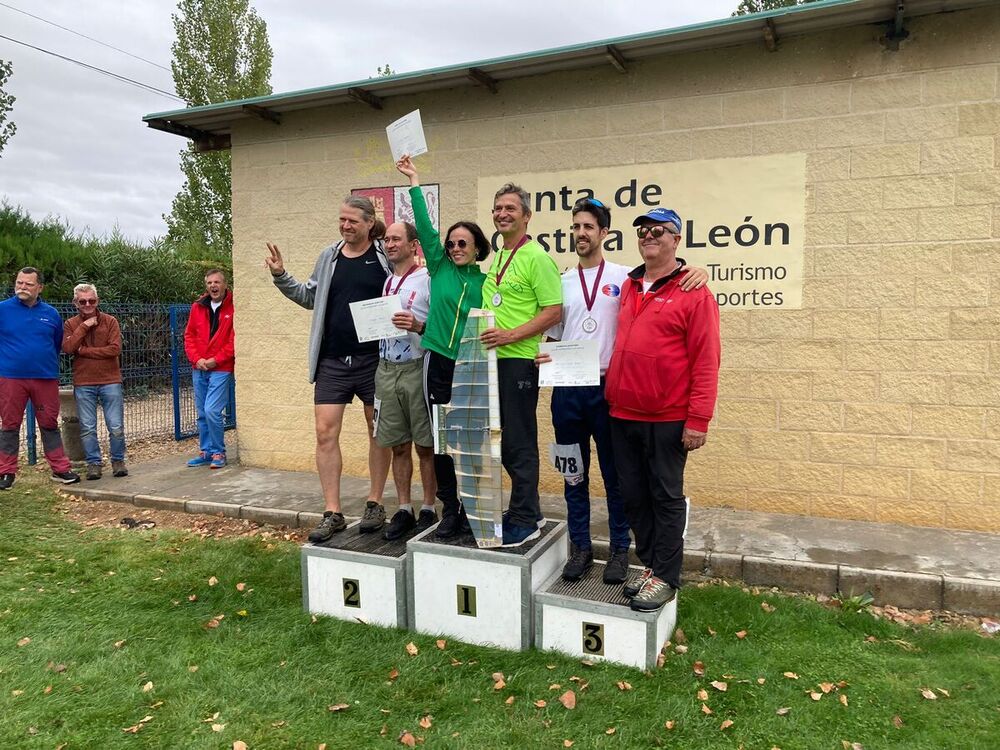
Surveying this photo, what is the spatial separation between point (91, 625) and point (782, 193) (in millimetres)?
5268

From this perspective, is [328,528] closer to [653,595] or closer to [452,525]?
[452,525]

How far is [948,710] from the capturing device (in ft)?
9.76

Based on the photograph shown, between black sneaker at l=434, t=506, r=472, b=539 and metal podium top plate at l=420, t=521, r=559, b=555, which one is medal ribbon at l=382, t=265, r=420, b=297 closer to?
black sneaker at l=434, t=506, r=472, b=539

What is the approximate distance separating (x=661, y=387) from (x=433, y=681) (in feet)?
5.70

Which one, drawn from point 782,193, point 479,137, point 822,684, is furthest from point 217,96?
point 822,684

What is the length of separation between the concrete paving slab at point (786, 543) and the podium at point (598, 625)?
1025 mm

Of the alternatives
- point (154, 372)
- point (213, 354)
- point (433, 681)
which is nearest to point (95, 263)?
point (154, 372)

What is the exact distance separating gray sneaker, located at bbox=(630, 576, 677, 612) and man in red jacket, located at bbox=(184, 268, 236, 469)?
515 cm

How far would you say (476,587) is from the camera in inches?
144

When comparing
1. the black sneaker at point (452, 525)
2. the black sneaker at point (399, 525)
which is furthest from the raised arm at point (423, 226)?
the black sneaker at point (399, 525)

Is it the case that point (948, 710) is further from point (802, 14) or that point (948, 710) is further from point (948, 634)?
point (802, 14)

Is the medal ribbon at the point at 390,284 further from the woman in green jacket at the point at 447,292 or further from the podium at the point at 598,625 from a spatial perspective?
the podium at the point at 598,625

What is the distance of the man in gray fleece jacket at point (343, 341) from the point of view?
432 centimetres

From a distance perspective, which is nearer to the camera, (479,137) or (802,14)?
(802,14)
